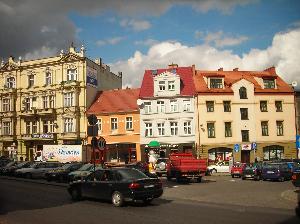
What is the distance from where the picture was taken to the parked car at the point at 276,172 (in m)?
29.1

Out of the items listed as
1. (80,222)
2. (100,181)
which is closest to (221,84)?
(100,181)

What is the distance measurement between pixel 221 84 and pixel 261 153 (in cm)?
990

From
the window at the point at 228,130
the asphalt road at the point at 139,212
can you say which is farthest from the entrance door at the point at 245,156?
the asphalt road at the point at 139,212

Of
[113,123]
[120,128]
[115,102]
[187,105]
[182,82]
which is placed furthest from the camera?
[115,102]

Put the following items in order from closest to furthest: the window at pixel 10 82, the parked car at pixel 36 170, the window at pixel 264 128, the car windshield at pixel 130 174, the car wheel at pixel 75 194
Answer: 1. the car windshield at pixel 130 174
2. the car wheel at pixel 75 194
3. the parked car at pixel 36 170
4. the window at pixel 264 128
5. the window at pixel 10 82

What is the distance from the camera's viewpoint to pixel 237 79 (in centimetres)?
4975

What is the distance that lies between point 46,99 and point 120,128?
510 inches

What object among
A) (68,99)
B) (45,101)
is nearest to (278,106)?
(68,99)

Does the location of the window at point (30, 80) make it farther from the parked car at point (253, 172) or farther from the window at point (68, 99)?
the parked car at point (253, 172)

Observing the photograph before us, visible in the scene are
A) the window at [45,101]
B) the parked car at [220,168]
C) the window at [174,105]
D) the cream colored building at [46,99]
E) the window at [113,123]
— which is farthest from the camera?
the window at [45,101]

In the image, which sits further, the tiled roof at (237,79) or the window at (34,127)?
the window at (34,127)

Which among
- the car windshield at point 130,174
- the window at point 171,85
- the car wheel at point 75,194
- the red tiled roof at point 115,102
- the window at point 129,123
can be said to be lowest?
the car wheel at point 75,194

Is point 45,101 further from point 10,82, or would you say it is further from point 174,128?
point 174,128

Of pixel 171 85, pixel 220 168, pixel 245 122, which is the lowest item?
pixel 220 168
